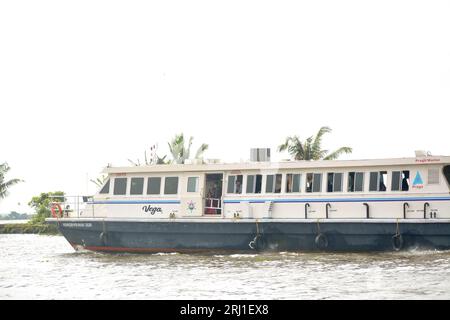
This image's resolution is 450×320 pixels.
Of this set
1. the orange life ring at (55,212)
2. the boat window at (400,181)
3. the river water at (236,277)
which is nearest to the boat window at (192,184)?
the river water at (236,277)

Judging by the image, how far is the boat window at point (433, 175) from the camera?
27.3 meters

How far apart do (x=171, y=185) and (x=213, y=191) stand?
1569mm

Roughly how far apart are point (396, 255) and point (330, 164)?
388cm

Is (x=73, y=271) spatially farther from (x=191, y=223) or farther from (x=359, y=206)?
(x=359, y=206)

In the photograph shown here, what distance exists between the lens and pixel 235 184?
99.8ft

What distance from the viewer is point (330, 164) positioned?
28.7 m

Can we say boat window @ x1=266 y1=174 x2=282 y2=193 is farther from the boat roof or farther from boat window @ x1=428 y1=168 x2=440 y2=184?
boat window @ x1=428 y1=168 x2=440 y2=184

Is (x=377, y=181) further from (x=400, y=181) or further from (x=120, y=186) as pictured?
(x=120, y=186)

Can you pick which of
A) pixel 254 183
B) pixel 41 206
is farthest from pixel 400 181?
pixel 41 206

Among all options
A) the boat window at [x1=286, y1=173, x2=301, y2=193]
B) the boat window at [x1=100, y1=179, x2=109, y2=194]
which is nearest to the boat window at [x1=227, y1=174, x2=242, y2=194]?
the boat window at [x1=286, y1=173, x2=301, y2=193]

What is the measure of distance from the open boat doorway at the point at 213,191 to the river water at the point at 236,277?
78.9 inches

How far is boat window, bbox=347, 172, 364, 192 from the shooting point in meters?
28.3

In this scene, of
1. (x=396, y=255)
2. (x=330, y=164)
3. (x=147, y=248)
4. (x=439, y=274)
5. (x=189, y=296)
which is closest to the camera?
(x=189, y=296)
